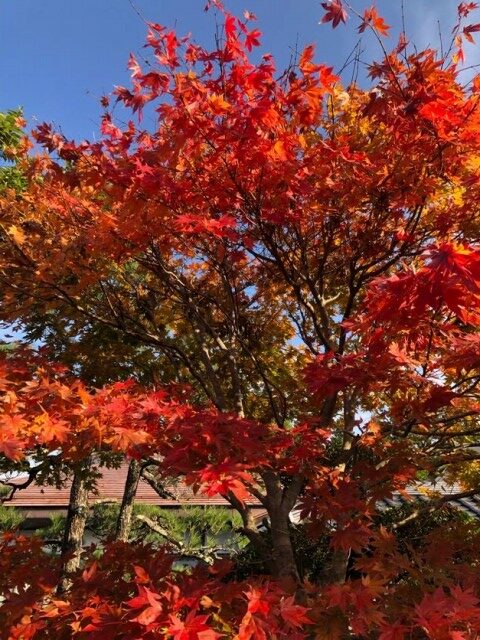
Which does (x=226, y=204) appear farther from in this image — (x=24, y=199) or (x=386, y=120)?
(x=24, y=199)

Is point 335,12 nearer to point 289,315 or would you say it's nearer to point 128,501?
point 289,315

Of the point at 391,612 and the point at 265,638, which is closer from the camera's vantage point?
the point at 265,638

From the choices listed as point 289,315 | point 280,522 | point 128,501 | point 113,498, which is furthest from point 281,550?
point 113,498

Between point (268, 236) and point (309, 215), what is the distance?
48 centimetres

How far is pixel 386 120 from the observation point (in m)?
3.91

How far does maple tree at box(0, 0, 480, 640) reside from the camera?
2645 millimetres

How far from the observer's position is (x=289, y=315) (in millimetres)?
6418

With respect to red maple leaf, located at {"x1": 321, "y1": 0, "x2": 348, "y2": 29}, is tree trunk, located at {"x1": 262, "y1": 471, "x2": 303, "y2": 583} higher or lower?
lower

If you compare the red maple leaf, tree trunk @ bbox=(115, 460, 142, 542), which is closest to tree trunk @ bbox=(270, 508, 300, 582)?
the red maple leaf

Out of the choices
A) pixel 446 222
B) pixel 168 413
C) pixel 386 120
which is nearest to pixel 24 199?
pixel 168 413

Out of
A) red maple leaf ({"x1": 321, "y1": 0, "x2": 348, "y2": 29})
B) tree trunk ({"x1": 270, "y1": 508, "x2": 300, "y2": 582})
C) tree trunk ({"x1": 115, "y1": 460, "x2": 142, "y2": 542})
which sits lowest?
tree trunk ({"x1": 270, "y1": 508, "x2": 300, "y2": 582})

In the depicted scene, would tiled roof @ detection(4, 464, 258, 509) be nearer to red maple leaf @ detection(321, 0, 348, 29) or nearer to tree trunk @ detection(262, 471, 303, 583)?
tree trunk @ detection(262, 471, 303, 583)

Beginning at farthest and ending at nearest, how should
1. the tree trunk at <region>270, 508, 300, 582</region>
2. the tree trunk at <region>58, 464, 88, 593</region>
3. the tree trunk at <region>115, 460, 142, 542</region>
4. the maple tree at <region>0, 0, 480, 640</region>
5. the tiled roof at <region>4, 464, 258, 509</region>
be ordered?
the tiled roof at <region>4, 464, 258, 509</region> < the tree trunk at <region>115, 460, 142, 542</region> < the tree trunk at <region>58, 464, 88, 593</region> < the tree trunk at <region>270, 508, 300, 582</region> < the maple tree at <region>0, 0, 480, 640</region>

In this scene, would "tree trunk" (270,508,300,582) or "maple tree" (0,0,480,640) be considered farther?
"tree trunk" (270,508,300,582)
